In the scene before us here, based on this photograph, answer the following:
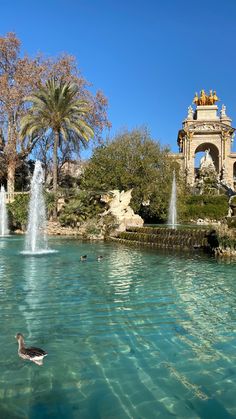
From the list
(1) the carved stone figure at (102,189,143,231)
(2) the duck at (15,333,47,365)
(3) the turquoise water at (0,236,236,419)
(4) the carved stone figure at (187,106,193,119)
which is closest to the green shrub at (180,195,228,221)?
(1) the carved stone figure at (102,189,143,231)

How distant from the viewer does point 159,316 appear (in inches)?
284

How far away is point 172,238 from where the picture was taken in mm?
18609

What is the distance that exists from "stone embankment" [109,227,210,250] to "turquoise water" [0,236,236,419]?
21.1ft

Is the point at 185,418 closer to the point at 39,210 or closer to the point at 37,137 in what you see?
the point at 39,210

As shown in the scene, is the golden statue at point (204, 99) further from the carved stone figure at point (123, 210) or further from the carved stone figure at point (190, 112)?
the carved stone figure at point (123, 210)

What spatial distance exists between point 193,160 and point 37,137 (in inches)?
1199

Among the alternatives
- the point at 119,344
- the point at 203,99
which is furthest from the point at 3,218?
the point at 203,99

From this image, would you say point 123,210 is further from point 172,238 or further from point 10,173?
point 10,173

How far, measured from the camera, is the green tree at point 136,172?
30750 millimetres

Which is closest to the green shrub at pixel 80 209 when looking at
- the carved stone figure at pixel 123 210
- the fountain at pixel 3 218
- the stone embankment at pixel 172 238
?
the carved stone figure at pixel 123 210

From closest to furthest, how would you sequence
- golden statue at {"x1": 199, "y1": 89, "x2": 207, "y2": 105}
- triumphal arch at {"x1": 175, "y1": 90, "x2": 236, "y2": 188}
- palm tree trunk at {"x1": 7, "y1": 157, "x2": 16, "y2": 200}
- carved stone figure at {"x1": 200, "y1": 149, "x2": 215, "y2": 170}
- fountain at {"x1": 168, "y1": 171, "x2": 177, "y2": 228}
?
fountain at {"x1": 168, "y1": 171, "x2": 177, "y2": 228}
palm tree trunk at {"x1": 7, "y1": 157, "x2": 16, "y2": 200}
carved stone figure at {"x1": 200, "y1": 149, "x2": 215, "y2": 170}
triumphal arch at {"x1": 175, "y1": 90, "x2": 236, "y2": 188}
golden statue at {"x1": 199, "y1": 89, "x2": 207, "y2": 105}

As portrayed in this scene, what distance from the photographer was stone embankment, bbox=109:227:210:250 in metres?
17.6

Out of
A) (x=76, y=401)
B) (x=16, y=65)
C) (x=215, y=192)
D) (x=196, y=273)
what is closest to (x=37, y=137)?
(x=16, y=65)

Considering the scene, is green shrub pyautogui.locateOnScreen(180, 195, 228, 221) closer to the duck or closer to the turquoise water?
the turquoise water
